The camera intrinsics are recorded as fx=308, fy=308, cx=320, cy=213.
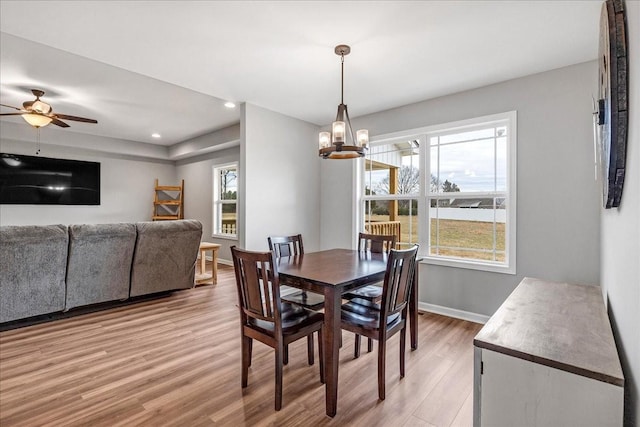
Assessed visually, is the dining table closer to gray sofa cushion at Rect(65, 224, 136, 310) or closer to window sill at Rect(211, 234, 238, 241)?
gray sofa cushion at Rect(65, 224, 136, 310)

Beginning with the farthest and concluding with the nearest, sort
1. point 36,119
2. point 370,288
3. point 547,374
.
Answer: point 36,119 < point 370,288 < point 547,374

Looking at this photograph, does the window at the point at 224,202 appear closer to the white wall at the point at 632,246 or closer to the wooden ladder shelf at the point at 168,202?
the wooden ladder shelf at the point at 168,202

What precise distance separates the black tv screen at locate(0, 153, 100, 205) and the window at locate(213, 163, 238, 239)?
251cm

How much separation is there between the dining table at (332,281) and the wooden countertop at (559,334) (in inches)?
31.9

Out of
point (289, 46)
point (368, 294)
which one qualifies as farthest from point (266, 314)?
point (289, 46)

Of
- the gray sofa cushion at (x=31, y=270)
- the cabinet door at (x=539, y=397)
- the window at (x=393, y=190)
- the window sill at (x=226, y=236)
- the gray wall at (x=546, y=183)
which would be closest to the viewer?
the cabinet door at (x=539, y=397)

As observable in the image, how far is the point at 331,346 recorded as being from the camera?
1.83 m

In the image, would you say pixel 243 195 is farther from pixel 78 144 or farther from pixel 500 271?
pixel 78 144

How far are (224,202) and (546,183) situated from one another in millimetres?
5672

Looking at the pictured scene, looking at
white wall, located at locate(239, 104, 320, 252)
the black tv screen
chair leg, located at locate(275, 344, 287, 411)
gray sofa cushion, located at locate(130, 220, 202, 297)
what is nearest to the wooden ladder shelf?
the black tv screen

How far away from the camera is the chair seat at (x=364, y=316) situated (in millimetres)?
2051

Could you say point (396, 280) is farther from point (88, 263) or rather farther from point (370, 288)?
point (88, 263)

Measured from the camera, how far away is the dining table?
5.96 ft

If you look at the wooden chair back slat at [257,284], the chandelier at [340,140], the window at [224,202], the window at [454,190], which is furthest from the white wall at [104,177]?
the wooden chair back slat at [257,284]
